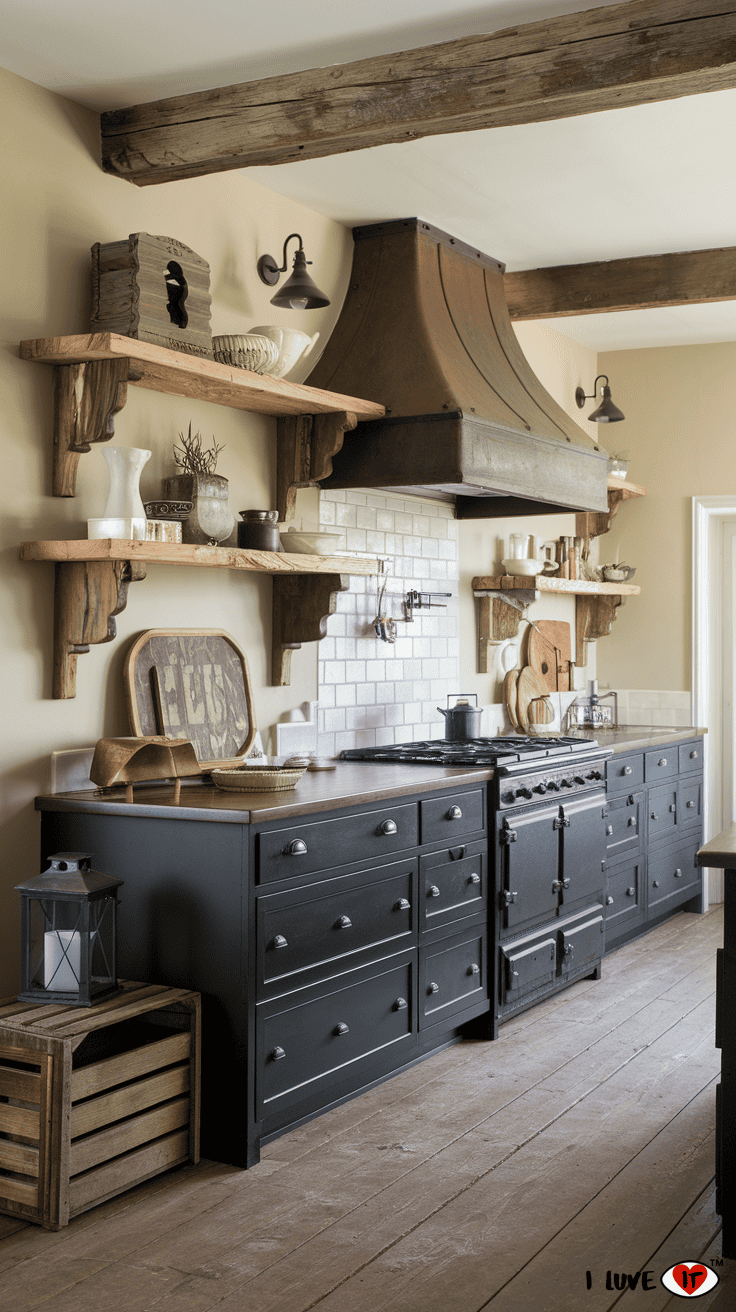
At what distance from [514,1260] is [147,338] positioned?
8.04ft

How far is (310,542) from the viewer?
159 inches

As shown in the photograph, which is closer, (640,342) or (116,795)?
(116,795)

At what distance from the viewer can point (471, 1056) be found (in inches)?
159

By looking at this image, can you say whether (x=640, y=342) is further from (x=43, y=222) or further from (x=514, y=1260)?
(x=514, y=1260)

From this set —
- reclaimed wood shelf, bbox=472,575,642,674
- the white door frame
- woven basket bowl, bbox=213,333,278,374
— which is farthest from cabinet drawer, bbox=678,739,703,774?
woven basket bowl, bbox=213,333,278,374

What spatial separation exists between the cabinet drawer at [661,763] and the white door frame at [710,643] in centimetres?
56

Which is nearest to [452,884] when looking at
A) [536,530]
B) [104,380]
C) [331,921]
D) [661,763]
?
[331,921]

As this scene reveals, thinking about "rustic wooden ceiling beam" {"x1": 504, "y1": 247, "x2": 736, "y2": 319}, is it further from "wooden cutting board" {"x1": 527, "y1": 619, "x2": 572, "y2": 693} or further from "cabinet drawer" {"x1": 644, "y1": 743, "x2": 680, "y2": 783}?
"cabinet drawer" {"x1": 644, "y1": 743, "x2": 680, "y2": 783}

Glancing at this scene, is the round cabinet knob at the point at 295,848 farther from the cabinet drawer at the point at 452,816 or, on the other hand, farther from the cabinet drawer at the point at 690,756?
the cabinet drawer at the point at 690,756

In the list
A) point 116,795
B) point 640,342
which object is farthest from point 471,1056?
point 640,342

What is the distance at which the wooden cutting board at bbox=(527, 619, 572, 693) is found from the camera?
20.1 feet

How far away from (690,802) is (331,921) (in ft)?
11.3

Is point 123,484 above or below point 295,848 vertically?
above

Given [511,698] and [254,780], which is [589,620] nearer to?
[511,698]
